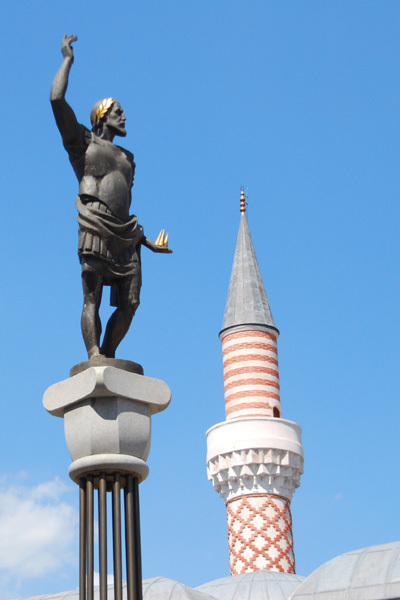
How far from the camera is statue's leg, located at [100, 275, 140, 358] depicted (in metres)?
8.36

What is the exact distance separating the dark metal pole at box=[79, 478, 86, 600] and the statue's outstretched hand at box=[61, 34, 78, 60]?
324 cm

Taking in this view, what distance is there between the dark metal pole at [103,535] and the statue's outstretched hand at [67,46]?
3.21 m

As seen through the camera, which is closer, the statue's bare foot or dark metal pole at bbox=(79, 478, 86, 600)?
dark metal pole at bbox=(79, 478, 86, 600)

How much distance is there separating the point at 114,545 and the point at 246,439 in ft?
60.0

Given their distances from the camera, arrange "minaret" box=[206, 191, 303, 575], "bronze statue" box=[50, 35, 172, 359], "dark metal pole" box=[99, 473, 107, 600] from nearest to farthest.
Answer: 1. "dark metal pole" box=[99, 473, 107, 600]
2. "bronze statue" box=[50, 35, 172, 359]
3. "minaret" box=[206, 191, 303, 575]

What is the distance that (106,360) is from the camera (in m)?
7.99

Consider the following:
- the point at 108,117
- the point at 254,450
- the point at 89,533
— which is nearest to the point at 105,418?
the point at 89,533

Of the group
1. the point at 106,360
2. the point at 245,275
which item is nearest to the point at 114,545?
the point at 106,360

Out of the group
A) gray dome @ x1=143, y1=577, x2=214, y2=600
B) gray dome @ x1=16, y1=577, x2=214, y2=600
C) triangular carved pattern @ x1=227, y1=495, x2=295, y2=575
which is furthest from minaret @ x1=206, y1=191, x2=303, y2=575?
gray dome @ x1=143, y1=577, x2=214, y2=600

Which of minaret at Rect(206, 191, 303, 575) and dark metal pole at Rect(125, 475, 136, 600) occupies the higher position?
minaret at Rect(206, 191, 303, 575)

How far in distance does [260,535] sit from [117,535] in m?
18.0

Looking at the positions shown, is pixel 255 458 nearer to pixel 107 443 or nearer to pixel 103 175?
pixel 103 175

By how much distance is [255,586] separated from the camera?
22672 mm

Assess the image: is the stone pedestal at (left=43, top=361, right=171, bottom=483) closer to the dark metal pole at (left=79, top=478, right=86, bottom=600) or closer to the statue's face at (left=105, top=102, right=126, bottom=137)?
the dark metal pole at (left=79, top=478, right=86, bottom=600)
